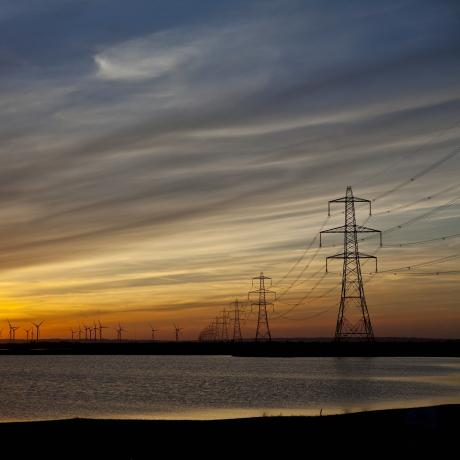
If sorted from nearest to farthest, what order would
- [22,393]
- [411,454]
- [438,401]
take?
[411,454] → [438,401] → [22,393]

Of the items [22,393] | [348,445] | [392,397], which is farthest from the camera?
[22,393]

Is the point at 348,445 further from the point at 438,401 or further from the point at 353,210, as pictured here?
the point at 353,210

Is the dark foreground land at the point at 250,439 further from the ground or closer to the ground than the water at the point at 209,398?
further from the ground

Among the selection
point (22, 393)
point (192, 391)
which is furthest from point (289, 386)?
point (22, 393)

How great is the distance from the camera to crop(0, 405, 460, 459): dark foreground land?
2945 centimetres

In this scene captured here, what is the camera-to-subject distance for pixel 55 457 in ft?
95.7

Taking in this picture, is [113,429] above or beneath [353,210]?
beneath

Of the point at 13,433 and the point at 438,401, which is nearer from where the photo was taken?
the point at 13,433

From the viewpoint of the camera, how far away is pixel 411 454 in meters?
28.4

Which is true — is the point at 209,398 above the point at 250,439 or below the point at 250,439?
below

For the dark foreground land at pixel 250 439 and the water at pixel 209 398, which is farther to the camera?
the water at pixel 209 398

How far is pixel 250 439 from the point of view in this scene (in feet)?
107

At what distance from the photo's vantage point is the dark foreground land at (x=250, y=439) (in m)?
29.5

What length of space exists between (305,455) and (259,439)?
3.86 meters
